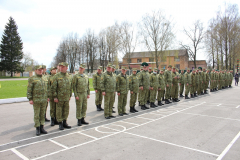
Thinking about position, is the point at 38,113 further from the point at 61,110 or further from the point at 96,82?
the point at 96,82

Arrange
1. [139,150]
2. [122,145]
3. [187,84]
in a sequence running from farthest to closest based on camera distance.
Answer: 1. [187,84]
2. [122,145]
3. [139,150]

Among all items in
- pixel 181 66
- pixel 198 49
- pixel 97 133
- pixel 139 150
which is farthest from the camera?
Answer: pixel 181 66

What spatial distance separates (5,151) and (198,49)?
4734cm

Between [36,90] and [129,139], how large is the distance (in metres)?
3.21

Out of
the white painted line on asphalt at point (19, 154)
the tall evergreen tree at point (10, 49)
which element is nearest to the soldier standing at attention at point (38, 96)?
the white painted line on asphalt at point (19, 154)

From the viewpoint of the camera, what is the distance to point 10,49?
48.6 metres

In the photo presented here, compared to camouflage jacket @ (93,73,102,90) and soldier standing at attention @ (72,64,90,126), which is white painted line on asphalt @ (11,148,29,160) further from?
camouflage jacket @ (93,73,102,90)

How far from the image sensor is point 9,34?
Result: 48312 mm

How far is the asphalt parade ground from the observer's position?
421 cm

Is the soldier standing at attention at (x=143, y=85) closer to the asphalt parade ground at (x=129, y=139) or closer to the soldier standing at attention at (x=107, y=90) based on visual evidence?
the asphalt parade ground at (x=129, y=139)

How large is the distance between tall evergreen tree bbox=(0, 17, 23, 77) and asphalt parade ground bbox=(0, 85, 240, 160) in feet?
159

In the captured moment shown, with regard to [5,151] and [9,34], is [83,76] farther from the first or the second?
[9,34]

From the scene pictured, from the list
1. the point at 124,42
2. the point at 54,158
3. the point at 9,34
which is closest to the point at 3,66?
→ the point at 9,34

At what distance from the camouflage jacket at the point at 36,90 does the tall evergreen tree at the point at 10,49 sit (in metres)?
50.8
